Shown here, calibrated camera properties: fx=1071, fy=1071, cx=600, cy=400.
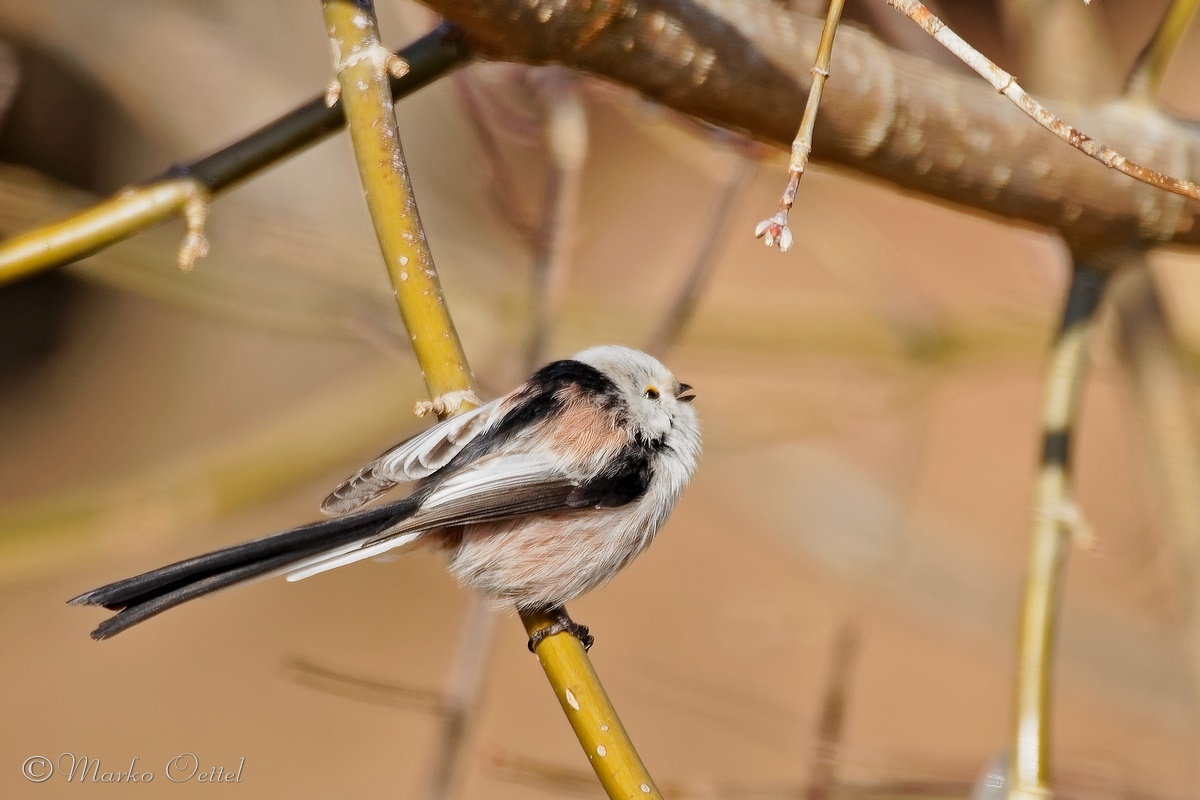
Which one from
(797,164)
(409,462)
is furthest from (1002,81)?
(409,462)

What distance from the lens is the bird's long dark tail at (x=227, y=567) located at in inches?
47.9

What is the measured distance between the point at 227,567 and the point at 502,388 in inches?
50.0

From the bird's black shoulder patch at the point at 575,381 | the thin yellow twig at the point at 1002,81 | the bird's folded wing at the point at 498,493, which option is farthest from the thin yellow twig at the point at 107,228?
the thin yellow twig at the point at 1002,81

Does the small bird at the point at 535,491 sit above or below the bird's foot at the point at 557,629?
above

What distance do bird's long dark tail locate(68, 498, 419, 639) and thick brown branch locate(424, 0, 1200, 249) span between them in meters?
0.67

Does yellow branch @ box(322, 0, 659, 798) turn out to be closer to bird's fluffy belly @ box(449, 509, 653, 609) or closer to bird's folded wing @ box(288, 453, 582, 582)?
bird's folded wing @ box(288, 453, 582, 582)

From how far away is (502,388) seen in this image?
8.39 ft

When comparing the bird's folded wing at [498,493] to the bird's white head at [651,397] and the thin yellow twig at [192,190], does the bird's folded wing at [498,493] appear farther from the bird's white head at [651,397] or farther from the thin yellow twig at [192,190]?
the thin yellow twig at [192,190]

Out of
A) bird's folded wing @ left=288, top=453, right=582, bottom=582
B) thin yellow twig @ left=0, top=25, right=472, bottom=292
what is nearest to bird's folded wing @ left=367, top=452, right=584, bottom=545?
bird's folded wing @ left=288, top=453, right=582, bottom=582

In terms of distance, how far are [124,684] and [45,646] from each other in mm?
358

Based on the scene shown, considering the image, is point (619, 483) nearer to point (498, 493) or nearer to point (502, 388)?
point (498, 493)

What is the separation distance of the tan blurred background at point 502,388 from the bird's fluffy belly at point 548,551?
0.23 m

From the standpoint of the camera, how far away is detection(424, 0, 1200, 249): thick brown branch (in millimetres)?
1358

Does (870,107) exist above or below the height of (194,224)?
above
